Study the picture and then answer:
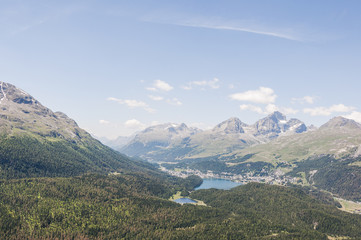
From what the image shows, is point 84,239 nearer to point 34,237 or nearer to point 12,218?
point 34,237

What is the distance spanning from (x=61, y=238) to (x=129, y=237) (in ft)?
170

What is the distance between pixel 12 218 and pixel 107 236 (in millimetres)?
81525

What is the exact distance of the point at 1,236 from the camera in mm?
171000

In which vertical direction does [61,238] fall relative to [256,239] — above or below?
below

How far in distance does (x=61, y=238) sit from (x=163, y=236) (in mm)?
79378

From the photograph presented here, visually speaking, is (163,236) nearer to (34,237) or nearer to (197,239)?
(197,239)

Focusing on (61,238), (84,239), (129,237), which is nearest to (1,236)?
(61,238)

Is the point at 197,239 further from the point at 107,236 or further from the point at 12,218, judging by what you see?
the point at 12,218

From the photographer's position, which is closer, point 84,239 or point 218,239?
point 84,239

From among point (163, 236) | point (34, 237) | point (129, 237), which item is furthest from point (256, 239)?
point (34, 237)

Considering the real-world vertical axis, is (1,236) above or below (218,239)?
below

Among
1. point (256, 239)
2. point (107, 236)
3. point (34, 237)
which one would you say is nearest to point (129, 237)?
point (107, 236)

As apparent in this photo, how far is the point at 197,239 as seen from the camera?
196875 mm

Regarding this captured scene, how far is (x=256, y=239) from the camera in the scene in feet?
655
